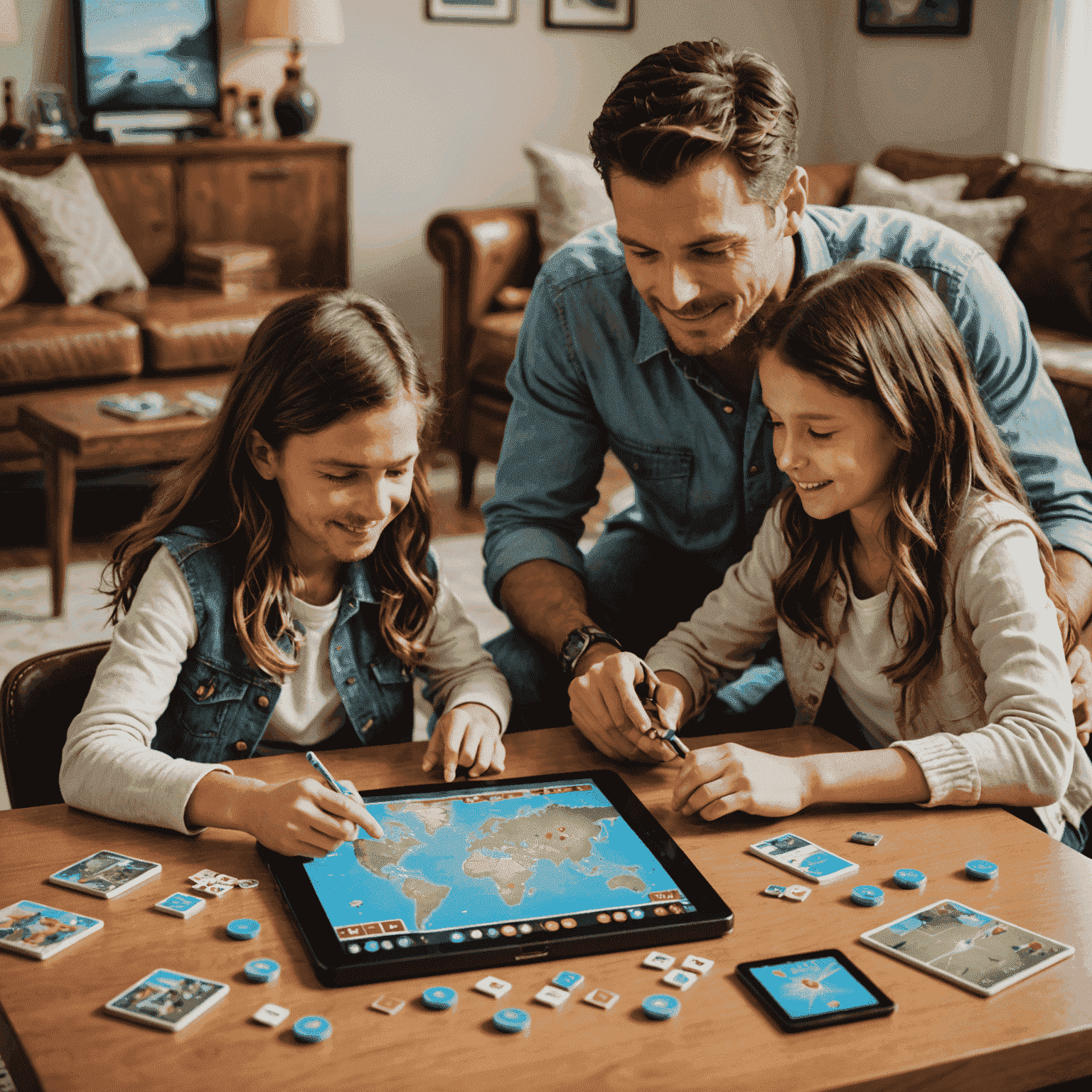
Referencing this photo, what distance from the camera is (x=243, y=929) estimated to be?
1.04m

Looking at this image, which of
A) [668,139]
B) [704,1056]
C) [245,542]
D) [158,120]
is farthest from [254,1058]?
[158,120]

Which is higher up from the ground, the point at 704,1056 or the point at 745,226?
the point at 745,226

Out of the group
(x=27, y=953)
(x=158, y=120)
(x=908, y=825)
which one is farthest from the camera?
(x=158, y=120)

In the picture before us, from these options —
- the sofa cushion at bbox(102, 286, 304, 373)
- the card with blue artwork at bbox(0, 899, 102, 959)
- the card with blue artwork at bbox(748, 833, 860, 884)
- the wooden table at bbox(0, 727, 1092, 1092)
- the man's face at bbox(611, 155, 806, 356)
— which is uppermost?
the man's face at bbox(611, 155, 806, 356)

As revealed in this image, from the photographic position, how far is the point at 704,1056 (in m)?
0.92

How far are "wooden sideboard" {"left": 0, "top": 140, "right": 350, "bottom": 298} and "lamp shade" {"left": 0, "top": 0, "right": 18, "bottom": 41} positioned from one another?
444 mm

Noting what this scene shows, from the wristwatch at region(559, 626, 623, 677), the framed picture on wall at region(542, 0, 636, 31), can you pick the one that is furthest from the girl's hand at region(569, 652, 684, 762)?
the framed picture on wall at region(542, 0, 636, 31)

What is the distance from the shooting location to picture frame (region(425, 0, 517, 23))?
539 centimetres

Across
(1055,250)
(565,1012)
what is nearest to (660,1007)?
(565,1012)

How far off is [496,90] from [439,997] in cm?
518

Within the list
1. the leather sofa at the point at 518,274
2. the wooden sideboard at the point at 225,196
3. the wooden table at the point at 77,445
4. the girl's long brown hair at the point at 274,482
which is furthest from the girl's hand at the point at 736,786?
the wooden sideboard at the point at 225,196

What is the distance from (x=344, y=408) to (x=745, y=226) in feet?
1.82

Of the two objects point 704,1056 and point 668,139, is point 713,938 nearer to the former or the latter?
point 704,1056

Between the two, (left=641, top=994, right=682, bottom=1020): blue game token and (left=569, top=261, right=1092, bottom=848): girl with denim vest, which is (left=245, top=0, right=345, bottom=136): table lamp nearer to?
(left=569, top=261, right=1092, bottom=848): girl with denim vest
